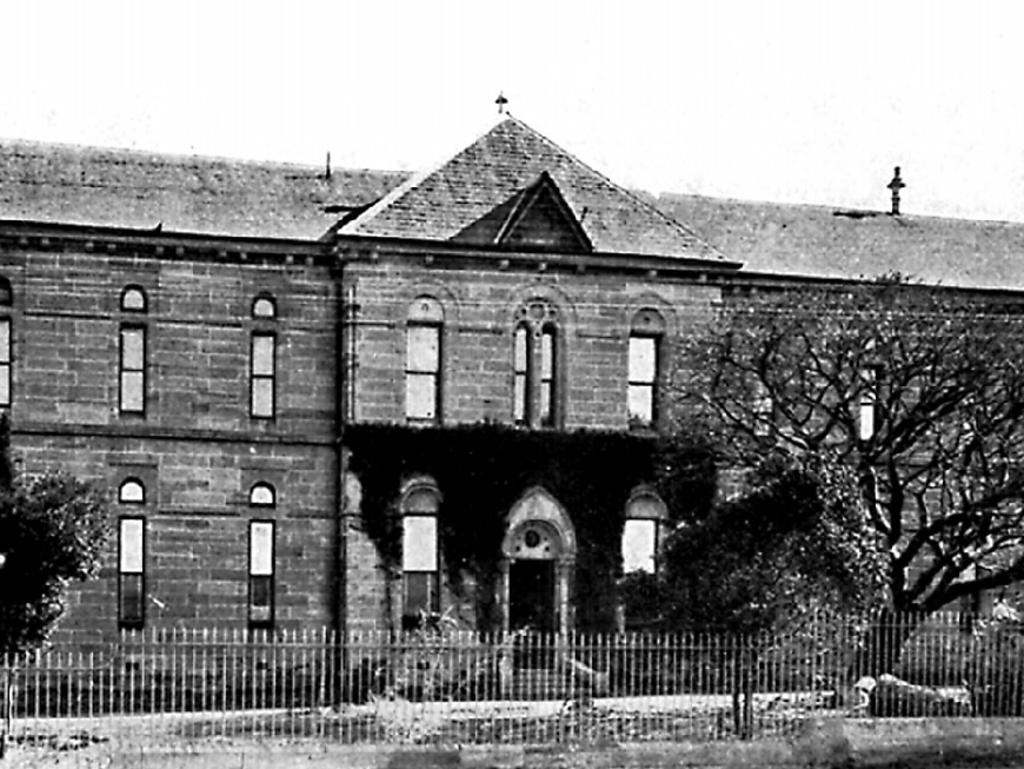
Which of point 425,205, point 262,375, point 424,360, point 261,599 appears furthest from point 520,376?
point 261,599

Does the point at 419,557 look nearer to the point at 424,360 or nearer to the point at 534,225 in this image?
the point at 424,360

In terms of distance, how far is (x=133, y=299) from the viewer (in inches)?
1382

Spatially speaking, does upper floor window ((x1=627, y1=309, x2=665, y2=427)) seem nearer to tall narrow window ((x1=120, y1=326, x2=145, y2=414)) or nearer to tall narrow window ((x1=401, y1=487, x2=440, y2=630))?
tall narrow window ((x1=401, y1=487, x2=440, y2=630))

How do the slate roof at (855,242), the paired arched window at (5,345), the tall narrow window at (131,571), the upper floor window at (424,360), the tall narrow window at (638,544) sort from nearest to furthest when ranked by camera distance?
1. the paired arched window at (5,345)
2. the tall narrow window at (131,571)
3. the upper floor window at (424,360)
4. the tall narrow window at (638,544)
5. the slate roof at (855,242)

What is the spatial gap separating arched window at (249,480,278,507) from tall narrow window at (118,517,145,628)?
2074 millimetres

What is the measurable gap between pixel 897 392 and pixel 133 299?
1394cm

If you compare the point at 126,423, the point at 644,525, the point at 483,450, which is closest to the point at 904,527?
the point at 644,525

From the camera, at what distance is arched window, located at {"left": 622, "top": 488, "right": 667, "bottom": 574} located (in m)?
36.5

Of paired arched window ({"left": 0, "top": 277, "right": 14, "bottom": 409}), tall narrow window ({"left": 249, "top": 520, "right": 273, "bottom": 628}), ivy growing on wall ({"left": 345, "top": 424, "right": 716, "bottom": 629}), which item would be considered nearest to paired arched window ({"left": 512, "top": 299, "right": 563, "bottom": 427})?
ivy growing on wall ({"left": 345, "top": 424, "right": 716, "bottom": 629})

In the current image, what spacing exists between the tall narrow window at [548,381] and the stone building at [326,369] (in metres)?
0.06

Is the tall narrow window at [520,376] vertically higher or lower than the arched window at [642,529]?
higher

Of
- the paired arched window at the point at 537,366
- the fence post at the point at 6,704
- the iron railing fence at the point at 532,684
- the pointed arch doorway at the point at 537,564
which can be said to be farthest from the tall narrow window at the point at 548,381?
the fence post at the point at 6,704

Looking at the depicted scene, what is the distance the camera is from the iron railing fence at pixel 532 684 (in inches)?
1054

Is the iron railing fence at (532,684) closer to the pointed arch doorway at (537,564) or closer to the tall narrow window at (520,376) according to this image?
the pointed arch doorway at (537,564)
